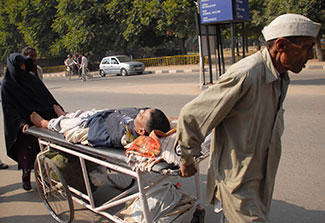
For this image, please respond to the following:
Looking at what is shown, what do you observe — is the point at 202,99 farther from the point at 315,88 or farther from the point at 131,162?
the point at 315,88

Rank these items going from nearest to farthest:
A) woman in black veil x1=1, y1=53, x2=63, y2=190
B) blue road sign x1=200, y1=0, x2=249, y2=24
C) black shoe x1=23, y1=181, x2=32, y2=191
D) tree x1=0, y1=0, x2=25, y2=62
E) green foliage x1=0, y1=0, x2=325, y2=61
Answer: woman in black veil x1=1, y1=53, x2=63, y2=190
black shoe x1=23, y1=181, x2=32, y2=191
blue road sign x1=200, y1=0, x2=249, y2=24
green foliage x1=0, y1=0, x2=325, y2=61
tree x1=0, y1=0, x2=25, y2=62

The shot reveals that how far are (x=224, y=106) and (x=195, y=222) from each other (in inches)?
59.8

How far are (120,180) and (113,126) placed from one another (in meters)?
1.48

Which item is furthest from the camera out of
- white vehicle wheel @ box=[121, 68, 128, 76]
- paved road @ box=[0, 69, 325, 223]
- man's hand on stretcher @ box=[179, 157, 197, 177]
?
white vehicle wheel @ box=[121, 68, 128, 76]

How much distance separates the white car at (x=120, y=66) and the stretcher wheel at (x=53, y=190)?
18963 mm

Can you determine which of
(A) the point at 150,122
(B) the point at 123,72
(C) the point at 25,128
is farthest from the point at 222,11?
(B) the point at 123,72

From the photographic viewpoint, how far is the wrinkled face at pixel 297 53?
1522 millimetres

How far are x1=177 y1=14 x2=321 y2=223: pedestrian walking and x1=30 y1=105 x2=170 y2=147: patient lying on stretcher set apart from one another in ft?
2.75

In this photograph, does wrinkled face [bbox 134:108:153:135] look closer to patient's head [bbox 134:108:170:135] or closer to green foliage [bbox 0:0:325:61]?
patient's head [bbox 134:108:170:135]

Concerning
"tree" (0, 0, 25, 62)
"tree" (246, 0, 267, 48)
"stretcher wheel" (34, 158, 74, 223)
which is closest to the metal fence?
"tree" (246, 0, 267, 48)

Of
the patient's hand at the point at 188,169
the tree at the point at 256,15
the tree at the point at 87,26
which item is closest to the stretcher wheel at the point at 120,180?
the patient's hand at the point at 188,169

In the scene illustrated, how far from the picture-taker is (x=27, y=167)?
3.96 m

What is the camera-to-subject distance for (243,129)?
1.66 metres

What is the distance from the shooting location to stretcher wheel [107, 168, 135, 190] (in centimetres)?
395
